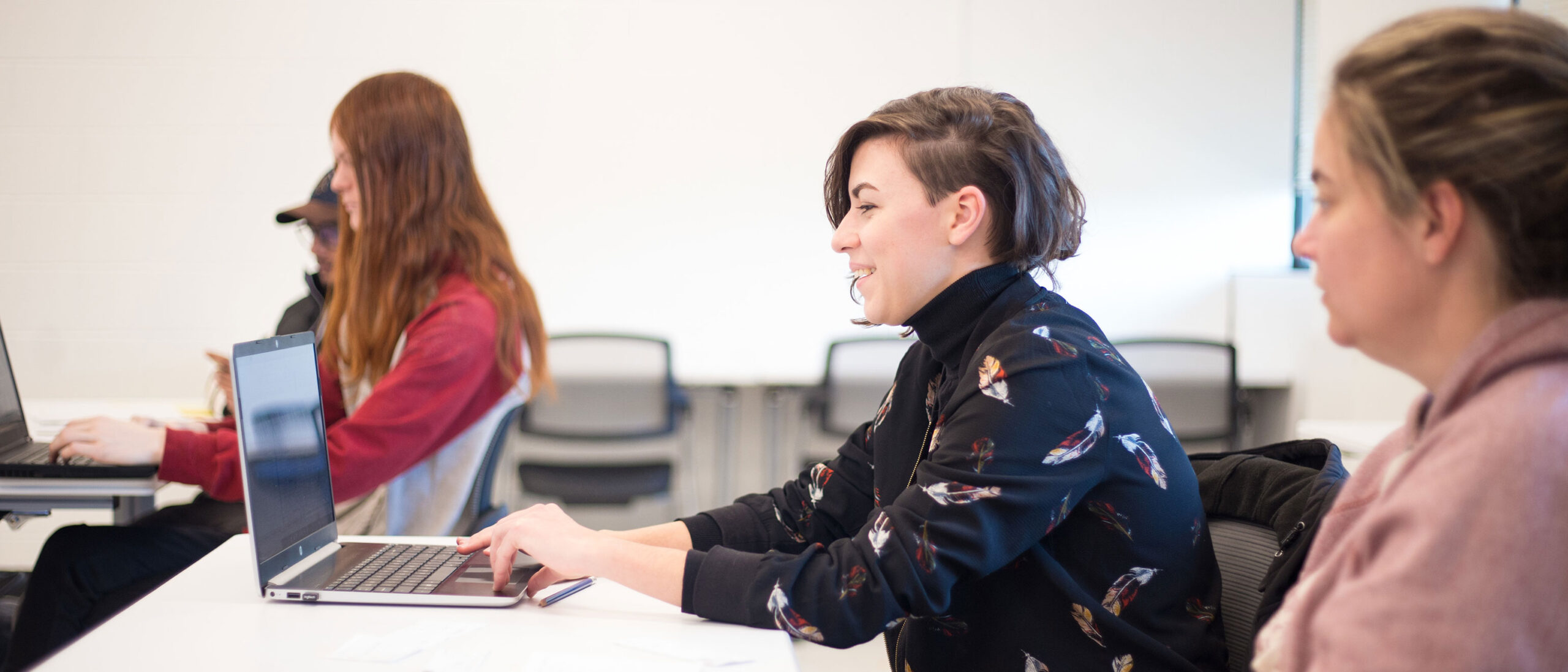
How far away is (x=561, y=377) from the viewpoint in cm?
364

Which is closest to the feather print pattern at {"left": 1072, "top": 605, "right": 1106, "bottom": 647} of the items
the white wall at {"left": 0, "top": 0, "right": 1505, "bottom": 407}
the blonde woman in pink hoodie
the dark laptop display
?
the blonde woman in pink hoodie

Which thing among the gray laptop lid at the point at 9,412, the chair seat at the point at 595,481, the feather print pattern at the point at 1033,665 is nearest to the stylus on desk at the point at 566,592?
the feather print pattern at the point at 1033,665

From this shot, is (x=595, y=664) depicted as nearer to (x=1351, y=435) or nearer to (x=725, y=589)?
(x=725, y=589)

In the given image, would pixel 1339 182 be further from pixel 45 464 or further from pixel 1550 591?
pixel 45 464

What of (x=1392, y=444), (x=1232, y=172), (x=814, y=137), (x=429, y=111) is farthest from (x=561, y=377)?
(x=1392, y=444)

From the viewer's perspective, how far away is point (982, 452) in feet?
3.14

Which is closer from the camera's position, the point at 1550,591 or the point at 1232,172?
the point at 1550,591

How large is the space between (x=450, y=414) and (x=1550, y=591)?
5.09ft

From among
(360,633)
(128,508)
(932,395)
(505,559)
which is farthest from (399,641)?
(128,508)

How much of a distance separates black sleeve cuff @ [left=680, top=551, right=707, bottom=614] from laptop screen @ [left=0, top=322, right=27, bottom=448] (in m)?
1.58

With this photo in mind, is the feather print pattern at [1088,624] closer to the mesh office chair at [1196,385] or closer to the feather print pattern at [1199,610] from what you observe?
the feather print pattern at [1199,610]

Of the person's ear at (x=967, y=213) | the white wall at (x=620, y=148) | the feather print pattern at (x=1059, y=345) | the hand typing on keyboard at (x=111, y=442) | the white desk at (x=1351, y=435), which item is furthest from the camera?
the white wall at (x=620, y=148)

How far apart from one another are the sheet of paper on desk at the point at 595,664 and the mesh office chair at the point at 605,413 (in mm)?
2607

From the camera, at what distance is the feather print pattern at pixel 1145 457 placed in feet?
3.33
